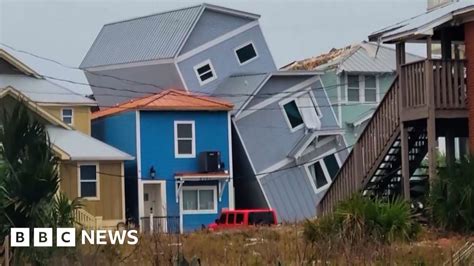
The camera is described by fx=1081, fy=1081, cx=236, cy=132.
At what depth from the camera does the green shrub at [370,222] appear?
21422mm

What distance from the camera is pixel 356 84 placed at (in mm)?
48125

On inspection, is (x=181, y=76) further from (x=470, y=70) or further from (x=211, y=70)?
(x=470, y=70)

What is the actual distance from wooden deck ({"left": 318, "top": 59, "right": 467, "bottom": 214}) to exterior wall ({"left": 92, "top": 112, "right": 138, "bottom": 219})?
49.5 feet

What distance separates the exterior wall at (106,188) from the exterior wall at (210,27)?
6647mm

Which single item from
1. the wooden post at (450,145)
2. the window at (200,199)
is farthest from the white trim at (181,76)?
the wooden post at (450,145)

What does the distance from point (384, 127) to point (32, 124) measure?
1012 cm

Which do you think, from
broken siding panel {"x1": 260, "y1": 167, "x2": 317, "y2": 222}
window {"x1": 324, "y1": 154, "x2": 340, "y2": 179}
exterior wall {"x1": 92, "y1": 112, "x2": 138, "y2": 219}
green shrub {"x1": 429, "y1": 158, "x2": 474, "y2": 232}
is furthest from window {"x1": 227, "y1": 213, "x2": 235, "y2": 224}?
green shrub {"x1": 429, "y1": 158, "x2": 474, "y2": 232}

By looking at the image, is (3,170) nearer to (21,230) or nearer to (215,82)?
(21,230)

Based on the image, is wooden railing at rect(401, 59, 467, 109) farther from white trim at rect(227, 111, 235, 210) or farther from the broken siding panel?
the broken siding panel

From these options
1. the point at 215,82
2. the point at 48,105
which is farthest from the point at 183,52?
the point at 48,105

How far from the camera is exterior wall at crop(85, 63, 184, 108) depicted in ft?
148

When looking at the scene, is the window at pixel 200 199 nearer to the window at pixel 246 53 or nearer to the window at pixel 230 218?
the window at pixel 230 218

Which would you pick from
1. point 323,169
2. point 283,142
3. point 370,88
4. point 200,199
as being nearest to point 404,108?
point 200,199

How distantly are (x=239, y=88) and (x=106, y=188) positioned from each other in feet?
25.8
